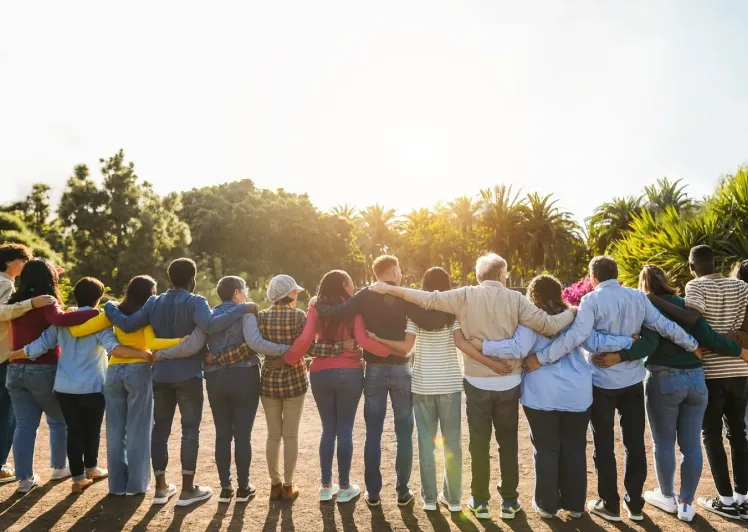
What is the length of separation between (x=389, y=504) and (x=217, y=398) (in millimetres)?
1721

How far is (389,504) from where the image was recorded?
486 centimetres

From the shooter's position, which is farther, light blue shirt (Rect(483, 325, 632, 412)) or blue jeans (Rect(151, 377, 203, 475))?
blue jeans (Rect(151, 377, 203, 475))

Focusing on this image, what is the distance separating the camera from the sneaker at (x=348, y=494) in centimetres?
489

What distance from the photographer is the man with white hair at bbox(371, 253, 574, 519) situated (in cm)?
451

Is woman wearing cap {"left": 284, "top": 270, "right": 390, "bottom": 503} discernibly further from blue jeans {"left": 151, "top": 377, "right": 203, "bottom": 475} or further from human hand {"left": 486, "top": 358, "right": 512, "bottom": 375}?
human hand {"left": 486, "top": 358, "right": 512, "bottom": 375}

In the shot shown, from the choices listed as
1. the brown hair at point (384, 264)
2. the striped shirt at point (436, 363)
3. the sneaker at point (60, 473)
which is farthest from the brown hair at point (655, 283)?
the sneaker at point (60, 473)

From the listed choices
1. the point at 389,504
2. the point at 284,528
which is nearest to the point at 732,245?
the point at 389,504

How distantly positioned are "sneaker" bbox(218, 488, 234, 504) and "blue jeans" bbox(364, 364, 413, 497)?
3.98ft

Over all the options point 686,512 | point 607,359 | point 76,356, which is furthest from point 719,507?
point 76,356

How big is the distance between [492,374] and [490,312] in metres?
0.49

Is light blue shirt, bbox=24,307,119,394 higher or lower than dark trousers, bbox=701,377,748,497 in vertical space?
higher

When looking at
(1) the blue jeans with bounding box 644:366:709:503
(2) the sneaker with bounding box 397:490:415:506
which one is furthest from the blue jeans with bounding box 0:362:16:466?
(1) the blue jeans with bounding box 644:366:709:503

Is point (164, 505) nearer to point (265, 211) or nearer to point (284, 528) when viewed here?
point (284, 528)

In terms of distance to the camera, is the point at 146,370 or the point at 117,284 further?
the point at 117,284
